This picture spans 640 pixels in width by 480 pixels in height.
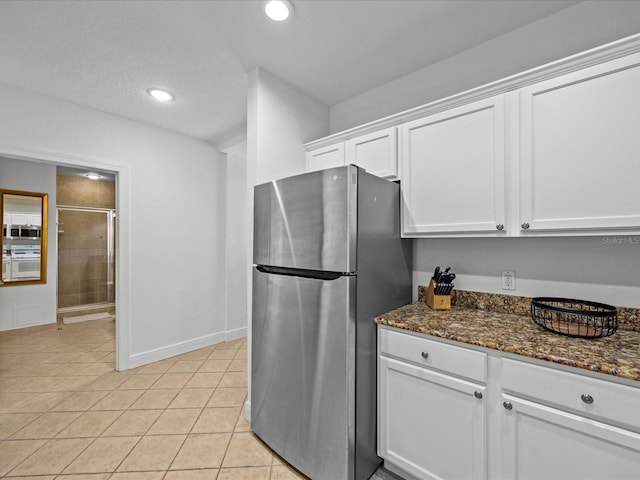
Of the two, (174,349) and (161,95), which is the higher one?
(161,95)

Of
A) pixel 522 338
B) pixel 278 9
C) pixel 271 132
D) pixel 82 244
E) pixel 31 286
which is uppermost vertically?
pixel 278 9

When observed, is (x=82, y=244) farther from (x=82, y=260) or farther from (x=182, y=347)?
(x=182, y=347)

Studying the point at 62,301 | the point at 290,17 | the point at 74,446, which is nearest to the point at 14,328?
the point at 62,301

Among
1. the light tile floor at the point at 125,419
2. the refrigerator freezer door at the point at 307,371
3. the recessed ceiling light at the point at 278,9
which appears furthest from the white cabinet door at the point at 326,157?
the light tile floor at the point at 125,419

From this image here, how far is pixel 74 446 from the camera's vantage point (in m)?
1.83

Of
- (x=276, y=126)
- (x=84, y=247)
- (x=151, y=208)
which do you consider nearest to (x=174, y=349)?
(x=151, y=208)

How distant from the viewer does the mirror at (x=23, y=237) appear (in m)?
4.03

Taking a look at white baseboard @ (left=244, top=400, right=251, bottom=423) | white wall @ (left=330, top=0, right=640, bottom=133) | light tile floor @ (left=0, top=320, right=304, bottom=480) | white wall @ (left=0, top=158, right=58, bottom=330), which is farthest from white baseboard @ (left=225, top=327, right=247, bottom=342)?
white wall @ (left=330, top=0, right=640, bottom=133)

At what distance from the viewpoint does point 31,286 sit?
420 centimetres

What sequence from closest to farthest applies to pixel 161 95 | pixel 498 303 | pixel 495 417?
pixel 495 417
pixel 498 303
pixel 161 95

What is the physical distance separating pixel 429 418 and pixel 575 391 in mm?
621

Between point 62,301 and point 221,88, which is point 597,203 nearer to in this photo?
point 221,88

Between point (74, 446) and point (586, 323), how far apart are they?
2934mm

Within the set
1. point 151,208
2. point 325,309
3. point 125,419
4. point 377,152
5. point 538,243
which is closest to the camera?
point 325,309
